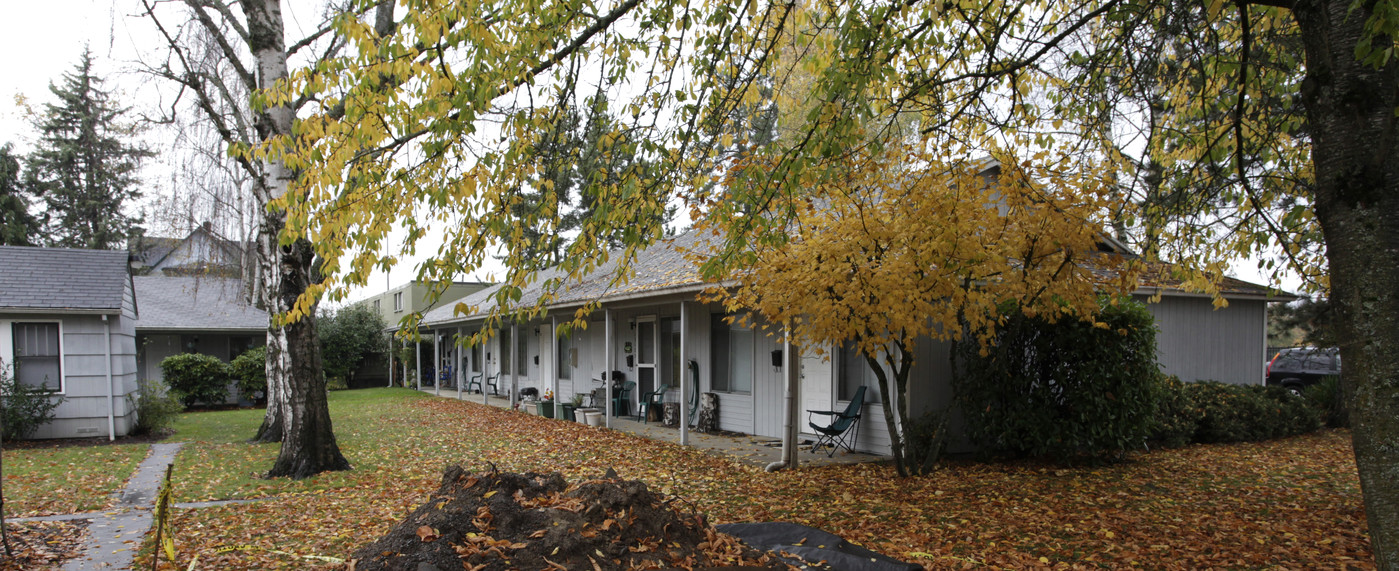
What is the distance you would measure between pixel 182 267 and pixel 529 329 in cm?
2082

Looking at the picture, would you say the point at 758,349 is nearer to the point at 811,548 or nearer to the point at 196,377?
the point at 811,548

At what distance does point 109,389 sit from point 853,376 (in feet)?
41.7

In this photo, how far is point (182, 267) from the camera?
105 feet

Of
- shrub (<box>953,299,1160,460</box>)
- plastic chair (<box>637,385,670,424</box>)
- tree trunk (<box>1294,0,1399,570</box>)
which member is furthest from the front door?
tree trunk (<box>1294,0,1399,570</box>)

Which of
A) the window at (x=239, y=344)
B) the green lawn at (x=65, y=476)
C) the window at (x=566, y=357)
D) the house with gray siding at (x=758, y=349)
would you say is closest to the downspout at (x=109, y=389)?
the green lawn at (x=65, y=476)

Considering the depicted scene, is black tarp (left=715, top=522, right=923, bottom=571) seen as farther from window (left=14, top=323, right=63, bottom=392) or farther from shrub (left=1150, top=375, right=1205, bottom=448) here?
window (left=14, top=323, right=63, bottom=392)

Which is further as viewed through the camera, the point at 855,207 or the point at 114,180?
the point at 114,180

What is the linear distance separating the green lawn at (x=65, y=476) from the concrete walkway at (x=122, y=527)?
0.20 metres

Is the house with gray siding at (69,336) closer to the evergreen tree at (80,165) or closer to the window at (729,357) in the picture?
the window at (729,357)

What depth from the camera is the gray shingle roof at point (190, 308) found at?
851 inches

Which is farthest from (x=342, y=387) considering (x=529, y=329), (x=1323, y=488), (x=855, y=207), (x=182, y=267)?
(x=1323, y=488)

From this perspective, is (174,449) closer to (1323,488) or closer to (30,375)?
(30,375)

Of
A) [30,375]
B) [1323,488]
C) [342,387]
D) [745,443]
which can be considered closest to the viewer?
[1323,488]

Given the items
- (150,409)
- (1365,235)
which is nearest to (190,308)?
(150,409)
